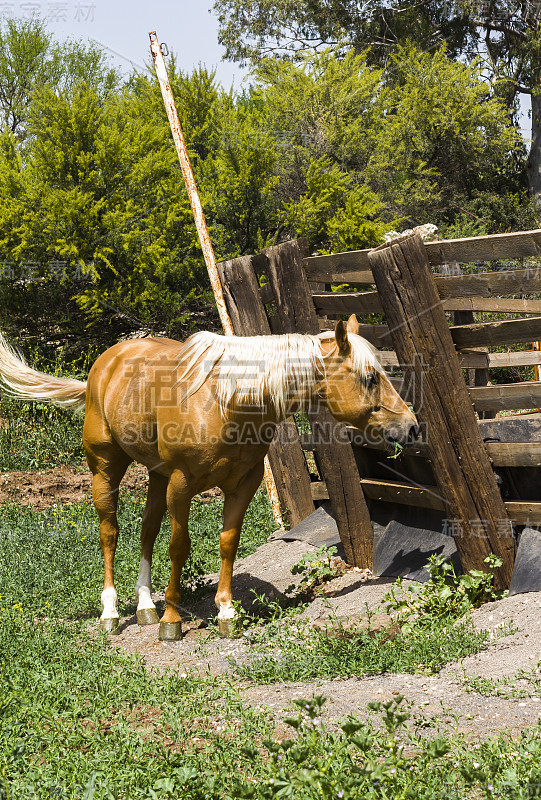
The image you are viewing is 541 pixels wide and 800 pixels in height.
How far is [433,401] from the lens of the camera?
491 cm

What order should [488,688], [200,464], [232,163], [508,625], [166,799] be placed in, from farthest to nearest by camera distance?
[232,163] < [200,464] < [508,625] < [488,688] < [166,799]

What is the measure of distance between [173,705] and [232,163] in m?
14.3

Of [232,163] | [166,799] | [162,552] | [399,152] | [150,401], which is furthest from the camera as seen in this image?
[399,152]

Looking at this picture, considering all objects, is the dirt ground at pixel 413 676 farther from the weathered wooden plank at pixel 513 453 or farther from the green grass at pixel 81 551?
the weathered wooden plank at pixel 513 453

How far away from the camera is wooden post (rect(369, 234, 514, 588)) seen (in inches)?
188

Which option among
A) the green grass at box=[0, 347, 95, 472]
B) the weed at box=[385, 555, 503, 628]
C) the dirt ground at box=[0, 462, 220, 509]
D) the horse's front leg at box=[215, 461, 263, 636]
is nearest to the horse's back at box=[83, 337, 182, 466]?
the horse's front leg at box=[215, 461, 263, 636]

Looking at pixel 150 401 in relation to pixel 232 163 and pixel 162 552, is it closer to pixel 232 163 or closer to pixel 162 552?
pixel 162 552

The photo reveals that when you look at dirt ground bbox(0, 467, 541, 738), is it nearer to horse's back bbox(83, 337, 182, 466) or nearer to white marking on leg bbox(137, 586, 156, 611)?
white marking on leg bbox(137, 586, 156, 611)

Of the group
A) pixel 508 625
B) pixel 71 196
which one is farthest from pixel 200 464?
pixel 71 196

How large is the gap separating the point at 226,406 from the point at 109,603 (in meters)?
1.83

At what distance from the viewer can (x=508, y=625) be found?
4172 mm

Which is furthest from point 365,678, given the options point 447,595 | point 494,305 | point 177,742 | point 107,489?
point 494,305

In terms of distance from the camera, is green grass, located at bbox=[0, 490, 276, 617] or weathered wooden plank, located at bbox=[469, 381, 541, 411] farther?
green grass, located at bbox=[0, 490, 276, 617]

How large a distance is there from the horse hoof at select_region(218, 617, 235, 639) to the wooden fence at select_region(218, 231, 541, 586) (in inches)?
56.7
